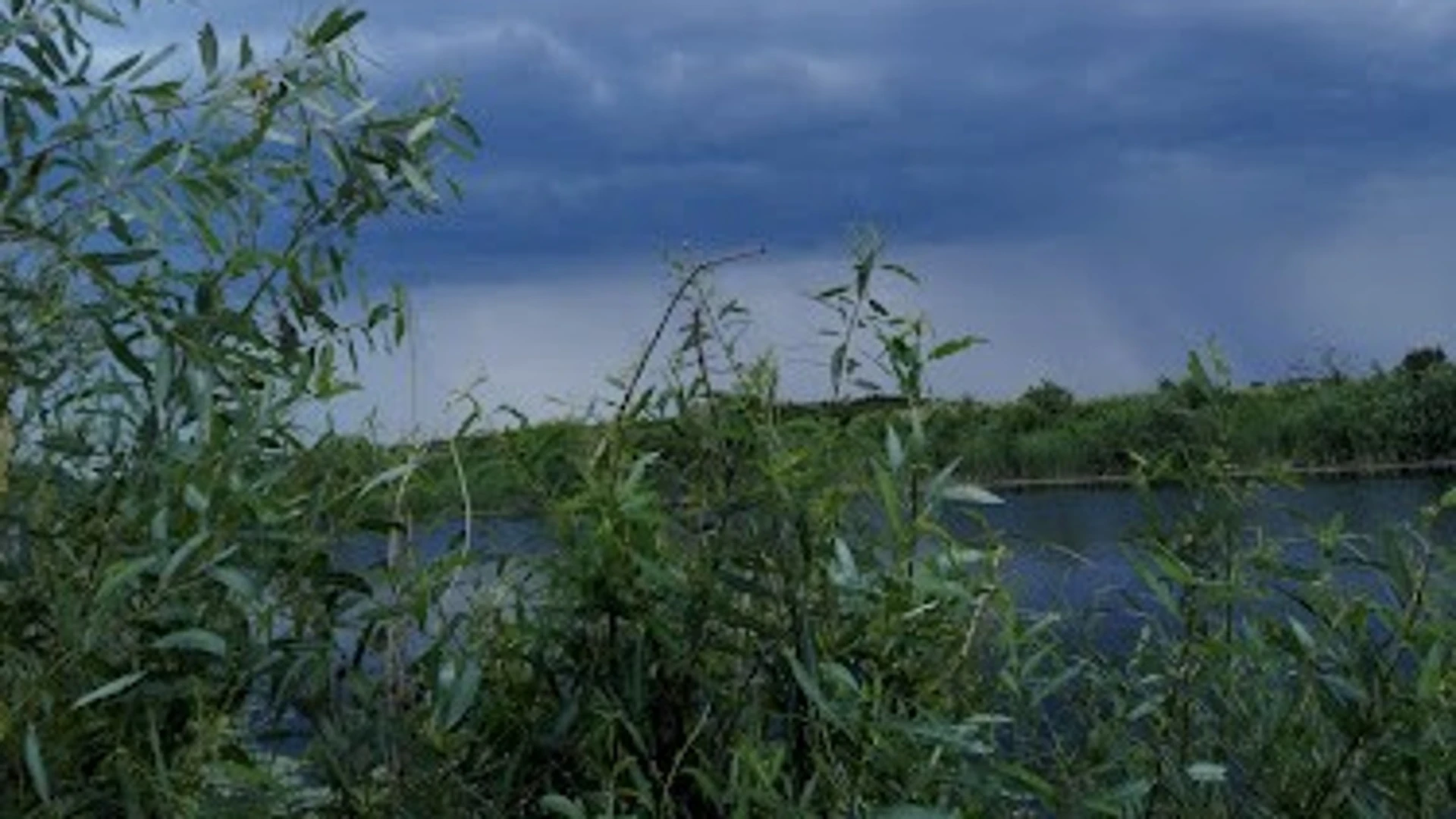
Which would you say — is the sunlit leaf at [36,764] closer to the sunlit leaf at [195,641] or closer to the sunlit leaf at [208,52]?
the sunlit leaf at [195,641]

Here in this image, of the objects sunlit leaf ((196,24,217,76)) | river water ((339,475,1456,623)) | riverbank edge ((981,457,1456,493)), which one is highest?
sunlit leaf ((196,24,217,76))

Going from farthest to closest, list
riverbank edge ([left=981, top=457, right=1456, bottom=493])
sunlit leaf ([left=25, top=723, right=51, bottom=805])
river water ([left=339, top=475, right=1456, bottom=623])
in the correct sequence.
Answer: riverbank edge ([left=981, top=457, right=1456, bottom=493]) < river water ([left=339, top=475, right=1456, bottom=623]) < sunlit leaf ([left=25, top=723, right=51, bottom=805])

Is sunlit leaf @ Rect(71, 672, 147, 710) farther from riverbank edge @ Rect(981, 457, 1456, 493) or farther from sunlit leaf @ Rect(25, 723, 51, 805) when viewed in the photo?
riverbank edge @ Rect(981, 457, 1456, 493)

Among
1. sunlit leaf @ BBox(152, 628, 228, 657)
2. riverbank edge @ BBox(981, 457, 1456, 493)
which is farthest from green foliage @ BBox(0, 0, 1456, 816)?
riverbank edge @ BBox(981, 457, 1456, 493)

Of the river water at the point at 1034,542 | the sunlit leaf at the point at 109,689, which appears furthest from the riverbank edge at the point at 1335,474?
the sunlit leaf at the point at 109,689

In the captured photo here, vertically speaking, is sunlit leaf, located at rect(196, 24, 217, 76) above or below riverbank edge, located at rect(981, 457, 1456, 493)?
above

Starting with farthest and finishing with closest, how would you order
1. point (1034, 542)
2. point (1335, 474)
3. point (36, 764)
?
point (1335, 474) < point (1034, 542) < point (36, 764)

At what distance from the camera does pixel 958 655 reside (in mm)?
2223

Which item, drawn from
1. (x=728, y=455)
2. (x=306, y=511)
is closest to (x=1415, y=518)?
(x=728, y=455)

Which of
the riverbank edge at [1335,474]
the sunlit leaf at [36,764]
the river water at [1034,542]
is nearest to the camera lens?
the sunlit leaf at [36,764]

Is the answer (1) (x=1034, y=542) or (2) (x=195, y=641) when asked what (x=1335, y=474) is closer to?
(1) (x=1034, y=542)

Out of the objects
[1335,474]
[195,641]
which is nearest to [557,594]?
[195,641]

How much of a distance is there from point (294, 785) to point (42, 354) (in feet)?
2.09

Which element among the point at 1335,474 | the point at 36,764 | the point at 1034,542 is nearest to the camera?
the point at 36,764
